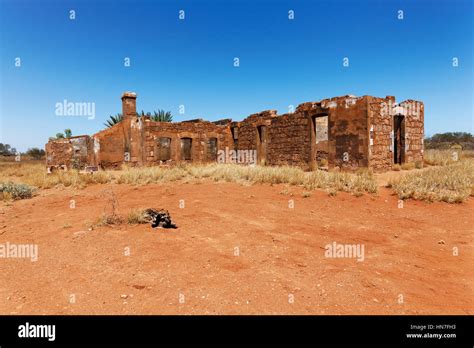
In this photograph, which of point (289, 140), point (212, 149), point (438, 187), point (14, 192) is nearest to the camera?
point (438, 187)

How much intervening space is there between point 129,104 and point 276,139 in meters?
8.38

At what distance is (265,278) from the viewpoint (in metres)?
3.52

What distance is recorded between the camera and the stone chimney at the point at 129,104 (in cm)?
1652

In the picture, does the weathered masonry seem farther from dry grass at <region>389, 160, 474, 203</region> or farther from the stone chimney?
dry grass at <region>389, 160, 474, 203</region>

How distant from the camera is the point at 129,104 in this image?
16703 mm

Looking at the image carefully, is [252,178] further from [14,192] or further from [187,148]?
[187,148]

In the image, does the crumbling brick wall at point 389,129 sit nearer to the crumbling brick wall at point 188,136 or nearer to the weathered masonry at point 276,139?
the weathered masonry at point 276,139

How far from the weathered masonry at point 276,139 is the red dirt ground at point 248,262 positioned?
16.3ft

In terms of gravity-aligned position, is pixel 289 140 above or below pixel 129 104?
below

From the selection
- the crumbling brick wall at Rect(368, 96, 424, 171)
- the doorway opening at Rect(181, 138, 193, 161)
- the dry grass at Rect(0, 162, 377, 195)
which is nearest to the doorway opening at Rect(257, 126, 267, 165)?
the doorway opening at Rect(181, 138, 193, 161)

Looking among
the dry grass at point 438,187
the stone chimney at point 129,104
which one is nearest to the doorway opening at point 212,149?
the stone chimney at point 129,104

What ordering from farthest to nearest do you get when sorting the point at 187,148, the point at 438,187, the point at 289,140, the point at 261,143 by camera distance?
the point at 187,148, the point at 261,143, the point at 289,140, the point at 438,187

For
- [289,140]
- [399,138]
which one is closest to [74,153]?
[289,140]
